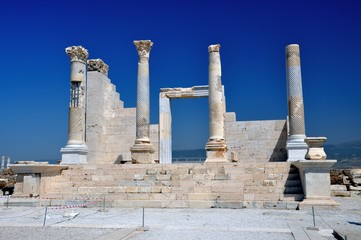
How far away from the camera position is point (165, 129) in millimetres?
24062

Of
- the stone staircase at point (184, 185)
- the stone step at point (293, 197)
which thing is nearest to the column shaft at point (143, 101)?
the stone staircase at point (184, 185)

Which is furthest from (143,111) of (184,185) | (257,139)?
(257,139)

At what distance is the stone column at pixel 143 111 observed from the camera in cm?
1953

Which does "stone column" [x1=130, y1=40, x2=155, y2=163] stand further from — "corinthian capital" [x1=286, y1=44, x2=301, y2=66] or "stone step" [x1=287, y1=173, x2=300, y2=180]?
"stone step" [x1=287, y1=173, x2=300, y2=180]

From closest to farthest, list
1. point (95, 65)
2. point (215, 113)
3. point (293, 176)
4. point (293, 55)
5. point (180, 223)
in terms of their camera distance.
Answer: point (180, 223) < point (293, 176) < point (293, 55) < point (215, 113) < point (95, 65)

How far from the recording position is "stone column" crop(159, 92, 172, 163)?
23.9 m

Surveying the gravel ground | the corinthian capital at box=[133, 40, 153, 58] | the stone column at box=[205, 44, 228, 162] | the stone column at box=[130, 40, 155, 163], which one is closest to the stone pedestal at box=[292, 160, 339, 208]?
the gravel ground

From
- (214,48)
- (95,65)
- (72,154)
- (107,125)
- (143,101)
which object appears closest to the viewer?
(214,48)

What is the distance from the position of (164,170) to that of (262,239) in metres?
8.94

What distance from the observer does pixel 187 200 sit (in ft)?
43.9

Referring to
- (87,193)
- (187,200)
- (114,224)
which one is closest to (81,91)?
(87,193)

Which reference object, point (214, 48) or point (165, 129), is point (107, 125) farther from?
point (214, 48)

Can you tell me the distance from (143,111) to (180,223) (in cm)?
1154

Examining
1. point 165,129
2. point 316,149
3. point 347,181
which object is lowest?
point 347,181
